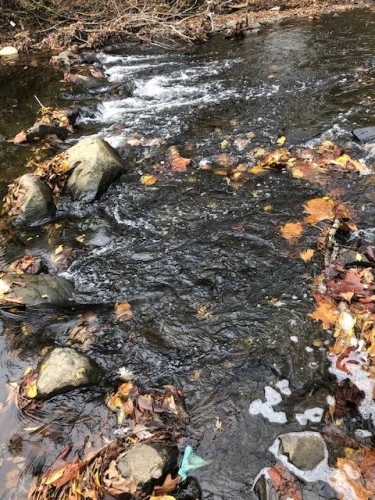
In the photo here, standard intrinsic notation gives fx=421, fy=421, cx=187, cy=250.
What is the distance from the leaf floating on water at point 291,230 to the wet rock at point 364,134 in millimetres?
2492

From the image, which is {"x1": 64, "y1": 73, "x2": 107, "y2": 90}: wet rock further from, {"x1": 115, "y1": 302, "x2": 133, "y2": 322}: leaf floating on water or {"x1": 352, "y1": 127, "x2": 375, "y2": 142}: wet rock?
{"x1": 115, "y1": 302, "x2": 133, "y2": 322}: leaf floating on water

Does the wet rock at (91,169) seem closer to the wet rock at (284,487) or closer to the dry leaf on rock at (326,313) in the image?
the dry leaf on rock at (326,313)

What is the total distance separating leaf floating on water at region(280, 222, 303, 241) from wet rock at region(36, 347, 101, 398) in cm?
280

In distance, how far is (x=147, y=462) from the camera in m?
3.14

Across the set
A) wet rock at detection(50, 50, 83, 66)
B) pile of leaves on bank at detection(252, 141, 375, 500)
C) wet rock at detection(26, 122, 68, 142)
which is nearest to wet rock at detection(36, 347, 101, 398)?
Answer: pile of leaves on bank at detection(252, 141, 375, 500)

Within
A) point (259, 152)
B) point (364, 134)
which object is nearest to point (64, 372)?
point (259, 152)

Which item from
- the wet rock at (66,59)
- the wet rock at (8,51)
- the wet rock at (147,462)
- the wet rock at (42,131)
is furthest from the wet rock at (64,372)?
the wet rock at (8,51)

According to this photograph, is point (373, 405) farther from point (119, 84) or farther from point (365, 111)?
point (119, 84)

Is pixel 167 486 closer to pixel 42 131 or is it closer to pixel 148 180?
pixel 148 180

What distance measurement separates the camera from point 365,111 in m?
7.83

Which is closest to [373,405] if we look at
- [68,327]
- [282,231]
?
[282,231]

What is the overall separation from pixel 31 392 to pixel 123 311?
1.24 m

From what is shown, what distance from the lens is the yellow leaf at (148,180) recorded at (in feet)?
22.3

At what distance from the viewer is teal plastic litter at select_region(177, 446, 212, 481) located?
3.24m
